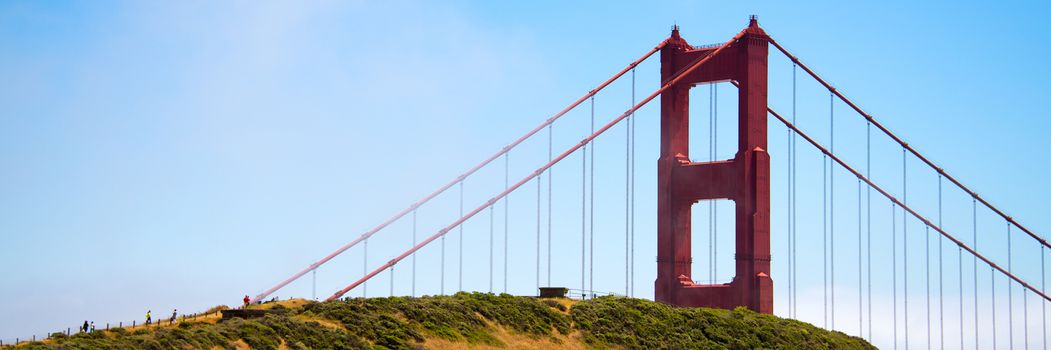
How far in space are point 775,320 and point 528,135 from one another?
17.8 m

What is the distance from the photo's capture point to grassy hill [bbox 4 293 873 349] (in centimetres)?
6253

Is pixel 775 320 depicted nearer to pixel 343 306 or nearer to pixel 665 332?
pixel 665 332

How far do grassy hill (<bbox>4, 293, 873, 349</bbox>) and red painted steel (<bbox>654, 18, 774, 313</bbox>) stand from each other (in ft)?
10.8

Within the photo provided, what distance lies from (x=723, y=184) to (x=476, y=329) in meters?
25.2

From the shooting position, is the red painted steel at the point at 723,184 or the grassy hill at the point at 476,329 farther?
the red painted steel at the point at 723,184

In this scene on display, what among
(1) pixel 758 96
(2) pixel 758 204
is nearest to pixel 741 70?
(1) pixel 758 96

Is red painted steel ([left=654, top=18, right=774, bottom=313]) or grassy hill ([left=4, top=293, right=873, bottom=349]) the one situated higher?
red painted steel ([left=654, top=18, right=774, bottom=313])

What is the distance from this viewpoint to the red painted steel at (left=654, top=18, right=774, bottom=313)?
89938mm

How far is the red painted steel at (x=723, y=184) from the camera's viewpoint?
89938 millimetres

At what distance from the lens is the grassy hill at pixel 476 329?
6253 cm

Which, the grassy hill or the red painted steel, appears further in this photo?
the red painted steel

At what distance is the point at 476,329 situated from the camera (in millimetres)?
72250

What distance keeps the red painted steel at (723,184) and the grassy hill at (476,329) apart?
10.8 ft

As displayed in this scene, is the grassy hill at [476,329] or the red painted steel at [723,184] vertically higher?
the red painted steel at [723,184]
